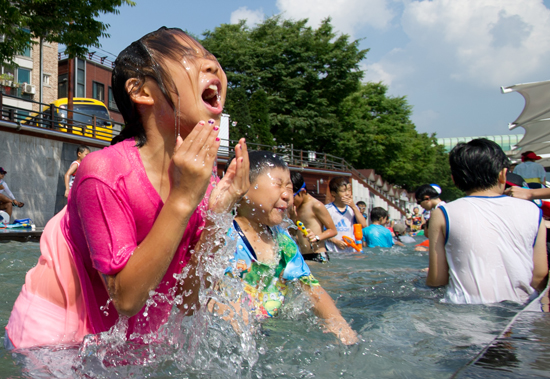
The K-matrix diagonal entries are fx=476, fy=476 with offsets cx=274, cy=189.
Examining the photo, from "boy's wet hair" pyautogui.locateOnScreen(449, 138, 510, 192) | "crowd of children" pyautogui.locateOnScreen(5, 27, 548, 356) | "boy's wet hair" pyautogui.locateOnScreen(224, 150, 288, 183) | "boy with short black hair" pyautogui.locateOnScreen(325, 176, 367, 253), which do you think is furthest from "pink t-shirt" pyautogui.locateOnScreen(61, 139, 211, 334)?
"boy with short black hair" pyautogui.locateOnScreen(325, 176, 367, 253)

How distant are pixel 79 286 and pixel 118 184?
40 centimetres

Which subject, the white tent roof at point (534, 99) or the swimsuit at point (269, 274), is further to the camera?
the white tent roof at point (534, 99)

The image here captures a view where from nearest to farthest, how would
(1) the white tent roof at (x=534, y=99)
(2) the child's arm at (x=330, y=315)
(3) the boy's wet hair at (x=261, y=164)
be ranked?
(2) the child's arm at (x=330, y=315)
(3) the boy's wet hair at (x=261, y=164)
(1) the white tent roof at (x=534, y=99)

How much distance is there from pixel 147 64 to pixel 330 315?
177 centimetres

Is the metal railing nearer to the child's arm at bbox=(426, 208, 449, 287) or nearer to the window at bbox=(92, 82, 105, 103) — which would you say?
the child's arm at bbox=(426, 208, 449, 287)

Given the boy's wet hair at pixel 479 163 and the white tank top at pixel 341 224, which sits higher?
the boy's wet hair at pixel 479 163

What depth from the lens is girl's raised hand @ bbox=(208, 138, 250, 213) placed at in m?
1.59

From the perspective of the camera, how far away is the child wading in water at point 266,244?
2.94 metres

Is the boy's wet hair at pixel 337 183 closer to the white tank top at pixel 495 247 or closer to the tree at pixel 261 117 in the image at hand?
the white tank top at pixel 495 247

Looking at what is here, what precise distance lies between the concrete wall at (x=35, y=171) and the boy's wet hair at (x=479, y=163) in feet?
41.9

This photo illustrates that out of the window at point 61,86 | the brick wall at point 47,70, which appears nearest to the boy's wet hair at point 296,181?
the brick wall at point 47,70

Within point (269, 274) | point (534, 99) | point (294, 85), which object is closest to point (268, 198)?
point (269, 274)

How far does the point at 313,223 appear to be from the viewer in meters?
7.32

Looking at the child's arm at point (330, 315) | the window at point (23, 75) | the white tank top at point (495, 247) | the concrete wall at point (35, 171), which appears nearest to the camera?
the child's arm at point (330, 315)
